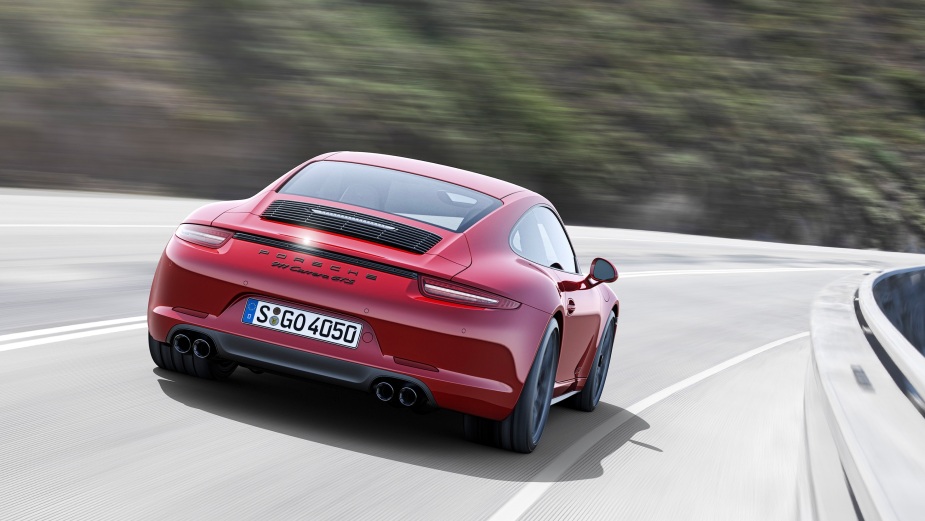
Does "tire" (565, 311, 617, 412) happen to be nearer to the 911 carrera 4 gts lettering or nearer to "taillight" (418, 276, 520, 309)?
"taillight" (418, 276, 520, 309)

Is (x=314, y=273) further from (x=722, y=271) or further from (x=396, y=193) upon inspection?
(x=722, y=271)

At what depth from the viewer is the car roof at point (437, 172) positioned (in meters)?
6.32

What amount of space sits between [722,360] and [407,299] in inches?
298

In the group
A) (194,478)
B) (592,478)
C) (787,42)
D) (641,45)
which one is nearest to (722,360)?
(592,478)

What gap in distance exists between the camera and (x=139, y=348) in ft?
23.9

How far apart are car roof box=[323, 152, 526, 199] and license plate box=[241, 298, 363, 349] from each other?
132cm

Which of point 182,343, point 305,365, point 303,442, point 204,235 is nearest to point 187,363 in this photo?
point 182,343

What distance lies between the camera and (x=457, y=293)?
208 inches

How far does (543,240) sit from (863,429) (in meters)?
2.02

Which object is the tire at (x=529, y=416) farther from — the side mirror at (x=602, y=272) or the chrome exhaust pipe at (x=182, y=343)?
the chrome exhaust pipe at (x=182, y=343)

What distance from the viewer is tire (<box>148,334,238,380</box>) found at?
20.2 ft

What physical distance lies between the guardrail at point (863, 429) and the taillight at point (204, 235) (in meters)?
2.82

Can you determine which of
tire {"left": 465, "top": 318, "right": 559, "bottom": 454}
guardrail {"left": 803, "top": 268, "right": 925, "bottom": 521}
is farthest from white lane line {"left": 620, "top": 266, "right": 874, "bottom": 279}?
tire {"left": 465, "top": 318, "right": 559, "bottom": 454}

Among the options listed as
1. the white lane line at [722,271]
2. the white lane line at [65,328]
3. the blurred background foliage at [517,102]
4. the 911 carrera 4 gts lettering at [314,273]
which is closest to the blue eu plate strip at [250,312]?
the 911 carrera 4 gts lettering at [314,273]
